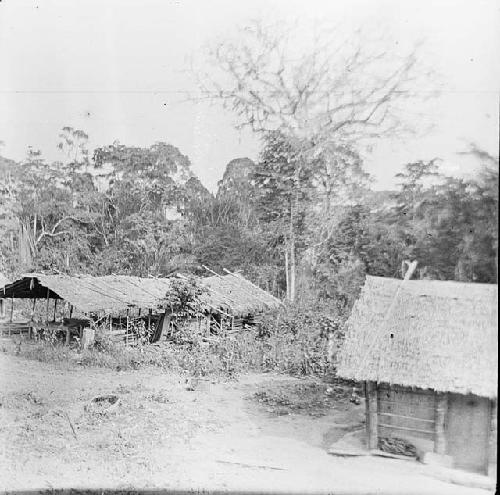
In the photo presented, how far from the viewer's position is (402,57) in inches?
127

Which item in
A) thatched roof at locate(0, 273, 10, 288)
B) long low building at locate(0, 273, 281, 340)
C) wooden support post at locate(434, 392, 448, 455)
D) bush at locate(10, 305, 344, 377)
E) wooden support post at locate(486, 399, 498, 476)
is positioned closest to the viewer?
wooden support post at locate(486, 399, 498, 476)

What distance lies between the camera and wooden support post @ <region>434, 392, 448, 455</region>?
3.03 metres

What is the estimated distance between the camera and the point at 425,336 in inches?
122

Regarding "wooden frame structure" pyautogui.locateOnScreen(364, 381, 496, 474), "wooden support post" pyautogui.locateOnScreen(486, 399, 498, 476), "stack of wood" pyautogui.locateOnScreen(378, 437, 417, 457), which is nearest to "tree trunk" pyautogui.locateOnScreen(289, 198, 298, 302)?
"wooden frame structure" pyautogui.locateOnScreen(364, 381, 496, 474)

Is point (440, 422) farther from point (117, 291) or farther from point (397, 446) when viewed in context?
point (117, 291)

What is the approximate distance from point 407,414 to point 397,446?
192mm

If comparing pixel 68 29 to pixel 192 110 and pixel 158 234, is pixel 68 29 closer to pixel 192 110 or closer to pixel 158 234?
pixel 192 110

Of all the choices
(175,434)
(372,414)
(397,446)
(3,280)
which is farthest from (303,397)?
(3,280)

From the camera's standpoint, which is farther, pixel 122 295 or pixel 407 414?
pixel 122 295

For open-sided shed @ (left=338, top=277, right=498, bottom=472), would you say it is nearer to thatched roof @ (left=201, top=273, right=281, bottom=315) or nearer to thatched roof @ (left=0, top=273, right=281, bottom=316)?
thatched roof @ (left=201, top=273, right=281, bottom=315)

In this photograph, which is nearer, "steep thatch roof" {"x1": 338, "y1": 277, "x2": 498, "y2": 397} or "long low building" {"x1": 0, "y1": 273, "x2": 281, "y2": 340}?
"steep thatch roof" {"x1": 338, "y1": 277, "x2": 498, "y2": 397}

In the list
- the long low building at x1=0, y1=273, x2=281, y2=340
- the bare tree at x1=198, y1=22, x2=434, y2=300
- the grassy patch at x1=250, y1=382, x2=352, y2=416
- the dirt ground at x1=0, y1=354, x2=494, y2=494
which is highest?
the bare tree at x1=198, y1=22, x2=434, y2=300

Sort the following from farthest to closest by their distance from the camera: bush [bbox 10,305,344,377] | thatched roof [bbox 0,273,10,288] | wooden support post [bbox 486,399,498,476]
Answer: thatched roof [bbox 0,273,10,288] → bush [bbox 10,305,344,377] → wooden support post [bbox 486,399,498,476]

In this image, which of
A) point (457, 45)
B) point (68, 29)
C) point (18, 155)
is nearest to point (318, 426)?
point (457, 45)
